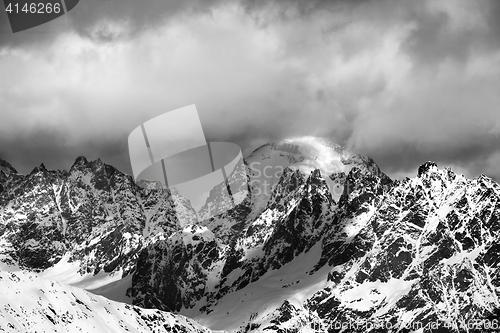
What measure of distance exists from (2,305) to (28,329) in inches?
385

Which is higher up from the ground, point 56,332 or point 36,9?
point 36,9

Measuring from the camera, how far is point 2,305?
19425 cm

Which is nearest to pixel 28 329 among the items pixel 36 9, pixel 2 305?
pixel 2 305

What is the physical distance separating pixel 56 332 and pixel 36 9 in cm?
9198

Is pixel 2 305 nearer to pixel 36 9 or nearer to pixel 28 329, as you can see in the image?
pixel 28 329

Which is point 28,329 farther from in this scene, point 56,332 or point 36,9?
point 36,9

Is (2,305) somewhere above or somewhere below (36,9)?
below

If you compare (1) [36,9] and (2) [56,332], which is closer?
(1) [36,9]

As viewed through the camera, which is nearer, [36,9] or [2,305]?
[36,9]

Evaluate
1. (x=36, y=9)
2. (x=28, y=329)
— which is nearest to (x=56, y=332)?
(x=28, y=329)

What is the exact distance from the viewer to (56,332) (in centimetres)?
19988

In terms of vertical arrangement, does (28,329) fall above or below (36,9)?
below

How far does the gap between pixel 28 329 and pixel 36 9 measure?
85.8 metres

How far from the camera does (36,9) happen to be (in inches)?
5768
